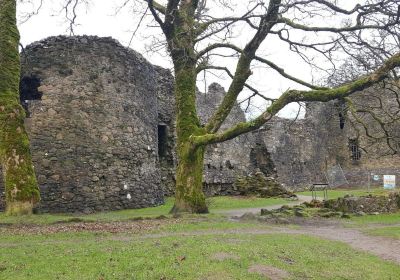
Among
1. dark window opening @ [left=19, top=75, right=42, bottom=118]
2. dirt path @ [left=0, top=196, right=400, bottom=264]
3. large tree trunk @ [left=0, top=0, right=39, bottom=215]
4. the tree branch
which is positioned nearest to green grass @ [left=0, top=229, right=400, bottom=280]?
dirt path @ [left=0, top=196, right=400, bottom=264]

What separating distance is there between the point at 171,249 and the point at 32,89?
411 inches

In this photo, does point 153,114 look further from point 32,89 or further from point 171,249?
point 171,249

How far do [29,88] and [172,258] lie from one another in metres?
11.0

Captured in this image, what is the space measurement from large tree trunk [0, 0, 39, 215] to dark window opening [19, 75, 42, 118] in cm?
330

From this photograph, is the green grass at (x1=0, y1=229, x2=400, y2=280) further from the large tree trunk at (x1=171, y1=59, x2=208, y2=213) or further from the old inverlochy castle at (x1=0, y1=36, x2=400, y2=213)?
the old inverlochy castle at (x1=0, y1=36, x2=400, y2=213)

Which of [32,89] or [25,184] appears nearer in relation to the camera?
[25,184]

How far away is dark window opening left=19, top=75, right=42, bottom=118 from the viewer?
15.8m

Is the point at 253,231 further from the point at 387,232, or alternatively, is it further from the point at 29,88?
the point at 29,88

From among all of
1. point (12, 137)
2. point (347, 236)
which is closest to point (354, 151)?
point (347, 236)

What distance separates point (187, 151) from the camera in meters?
13.2

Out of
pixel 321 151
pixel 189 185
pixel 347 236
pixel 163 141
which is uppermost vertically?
pixel 321 151

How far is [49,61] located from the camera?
51.6ft

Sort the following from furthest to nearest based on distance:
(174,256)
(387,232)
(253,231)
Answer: (387,232), (253,231), (174,256)

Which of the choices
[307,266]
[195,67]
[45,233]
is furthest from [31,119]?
[307,266]
